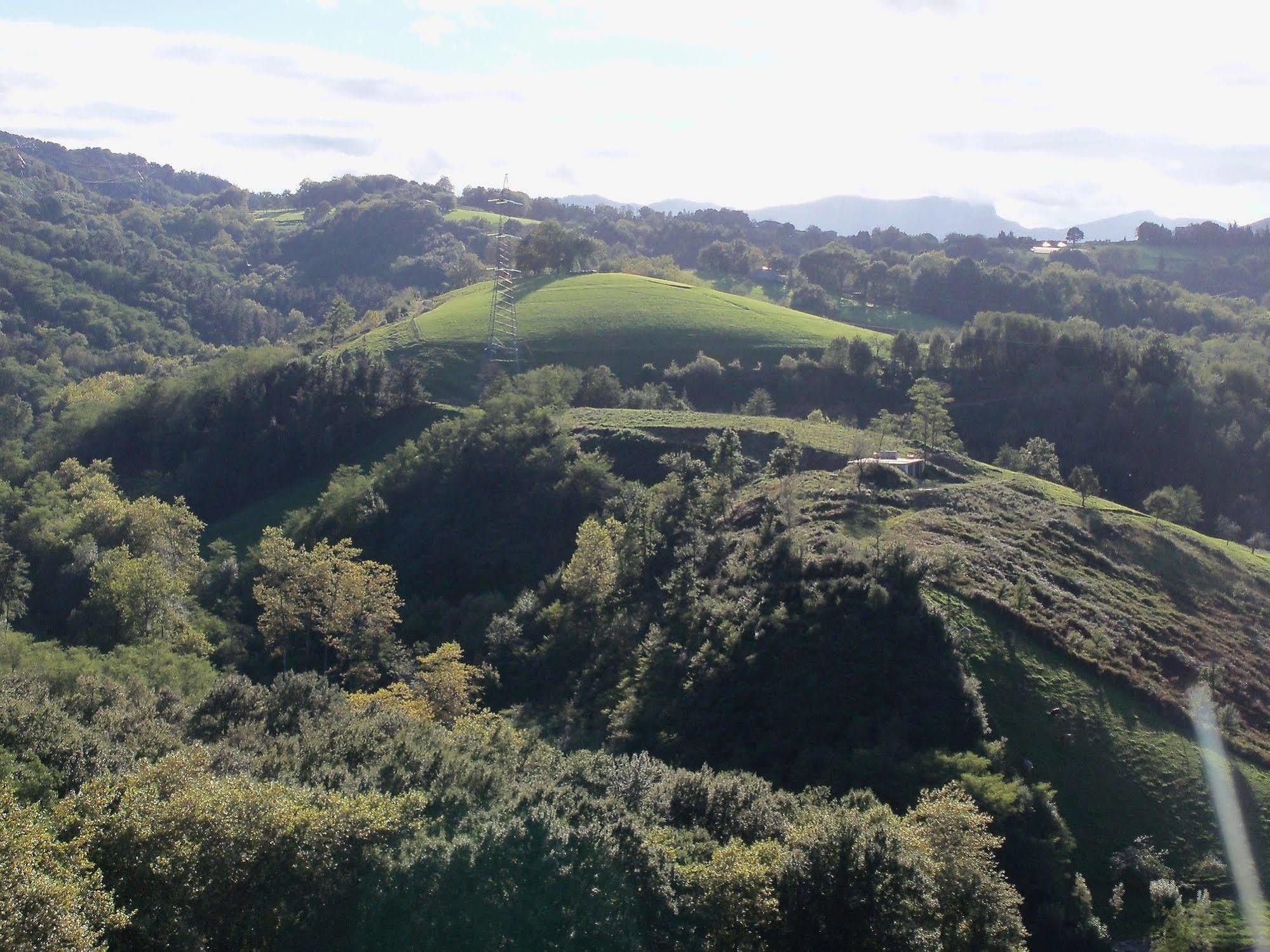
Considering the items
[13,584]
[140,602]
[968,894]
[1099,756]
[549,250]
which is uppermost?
[549,250]

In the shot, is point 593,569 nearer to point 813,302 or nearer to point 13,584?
point 13,584

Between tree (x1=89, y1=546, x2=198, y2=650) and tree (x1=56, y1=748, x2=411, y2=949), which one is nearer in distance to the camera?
tree (x1=56, y1=748, x2=411, y2=949)

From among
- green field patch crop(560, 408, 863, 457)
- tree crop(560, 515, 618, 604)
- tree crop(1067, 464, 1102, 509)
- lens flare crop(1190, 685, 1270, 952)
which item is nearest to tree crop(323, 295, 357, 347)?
green field patch crop(560, 408, 863, 457)

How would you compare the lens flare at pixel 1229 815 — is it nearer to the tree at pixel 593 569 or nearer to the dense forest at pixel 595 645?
the dense forest at pixel 595 645

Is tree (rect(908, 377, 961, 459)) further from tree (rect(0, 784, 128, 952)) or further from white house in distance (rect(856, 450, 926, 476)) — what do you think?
tree (rect(0, 784, 128, 952))

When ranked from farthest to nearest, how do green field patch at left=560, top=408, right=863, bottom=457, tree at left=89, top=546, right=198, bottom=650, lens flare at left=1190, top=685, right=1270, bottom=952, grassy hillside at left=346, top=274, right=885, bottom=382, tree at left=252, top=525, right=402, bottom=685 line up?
grassy hillside at left=346, top=274, right=885, bottom=382 < green field patch at left=560, top=408, right=863, bottom=457 < tree at left=252, top=525, right=402, bottom=685 < tree at left=89, top=546, right=198, bottom=650 < lens flare at left=1190, top=685, right=1270, bottom=952

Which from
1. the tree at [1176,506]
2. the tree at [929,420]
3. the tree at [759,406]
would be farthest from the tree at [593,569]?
the tree at [1176,506]

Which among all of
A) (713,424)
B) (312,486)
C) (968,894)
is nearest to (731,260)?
(713,424)
